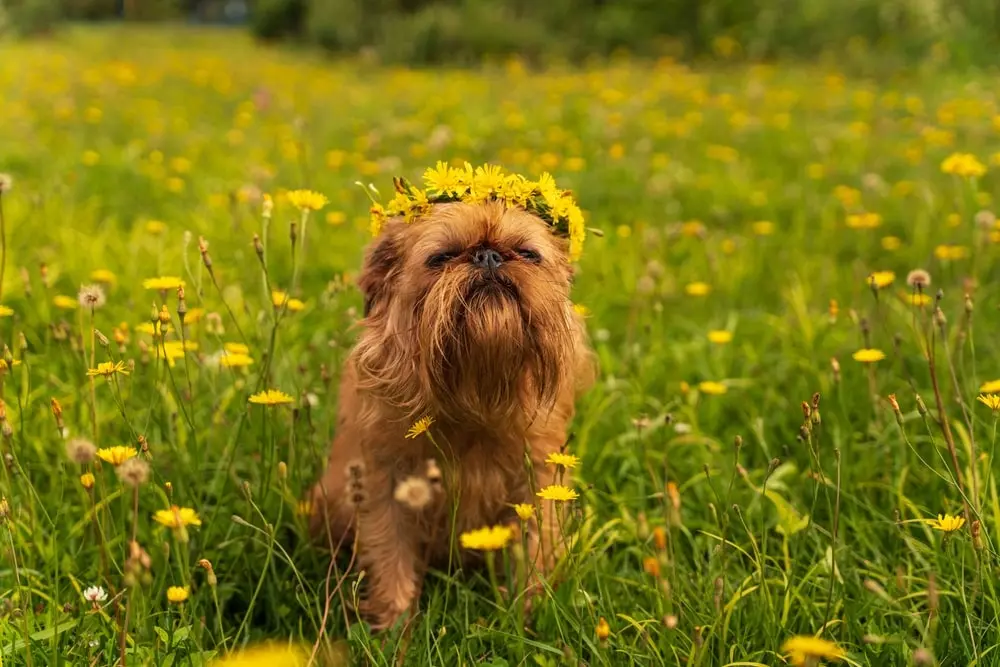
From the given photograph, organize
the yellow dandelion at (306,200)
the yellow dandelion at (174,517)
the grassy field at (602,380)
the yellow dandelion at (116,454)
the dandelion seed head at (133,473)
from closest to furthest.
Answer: the dandelion seed head at (133,473) < the yellow dandelion at (174,517) < the yellow dandelion at (116,454) < the grassy field at (602,380) < the yellow dandelion at (306,200)

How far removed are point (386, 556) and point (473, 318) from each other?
73cm

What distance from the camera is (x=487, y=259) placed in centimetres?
197

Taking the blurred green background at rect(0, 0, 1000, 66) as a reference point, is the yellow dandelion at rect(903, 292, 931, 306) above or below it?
below

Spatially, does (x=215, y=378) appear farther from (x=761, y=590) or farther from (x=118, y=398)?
(x=761, y=590)

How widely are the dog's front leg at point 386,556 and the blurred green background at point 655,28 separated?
9.58 m

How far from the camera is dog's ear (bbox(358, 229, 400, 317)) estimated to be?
2.17 m

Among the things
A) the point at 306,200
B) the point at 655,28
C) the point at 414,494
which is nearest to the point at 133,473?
the point at 414,494

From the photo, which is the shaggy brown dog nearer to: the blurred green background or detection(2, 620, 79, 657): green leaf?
detection(2, 620, 79, 657): green leaf

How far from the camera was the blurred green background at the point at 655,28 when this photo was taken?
1107 centimetres

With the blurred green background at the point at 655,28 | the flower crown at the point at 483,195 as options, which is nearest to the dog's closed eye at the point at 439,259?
the flower crown at the point at 483,195

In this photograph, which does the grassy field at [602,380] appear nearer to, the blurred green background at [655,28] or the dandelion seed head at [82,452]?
the dandelion seed head at [82,452]

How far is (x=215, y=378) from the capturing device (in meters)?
2.72

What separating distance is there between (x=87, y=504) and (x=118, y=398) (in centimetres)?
65

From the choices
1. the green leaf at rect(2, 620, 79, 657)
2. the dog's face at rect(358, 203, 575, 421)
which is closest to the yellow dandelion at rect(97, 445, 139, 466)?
the green leaf at rect(2, 620, 79, 657)
